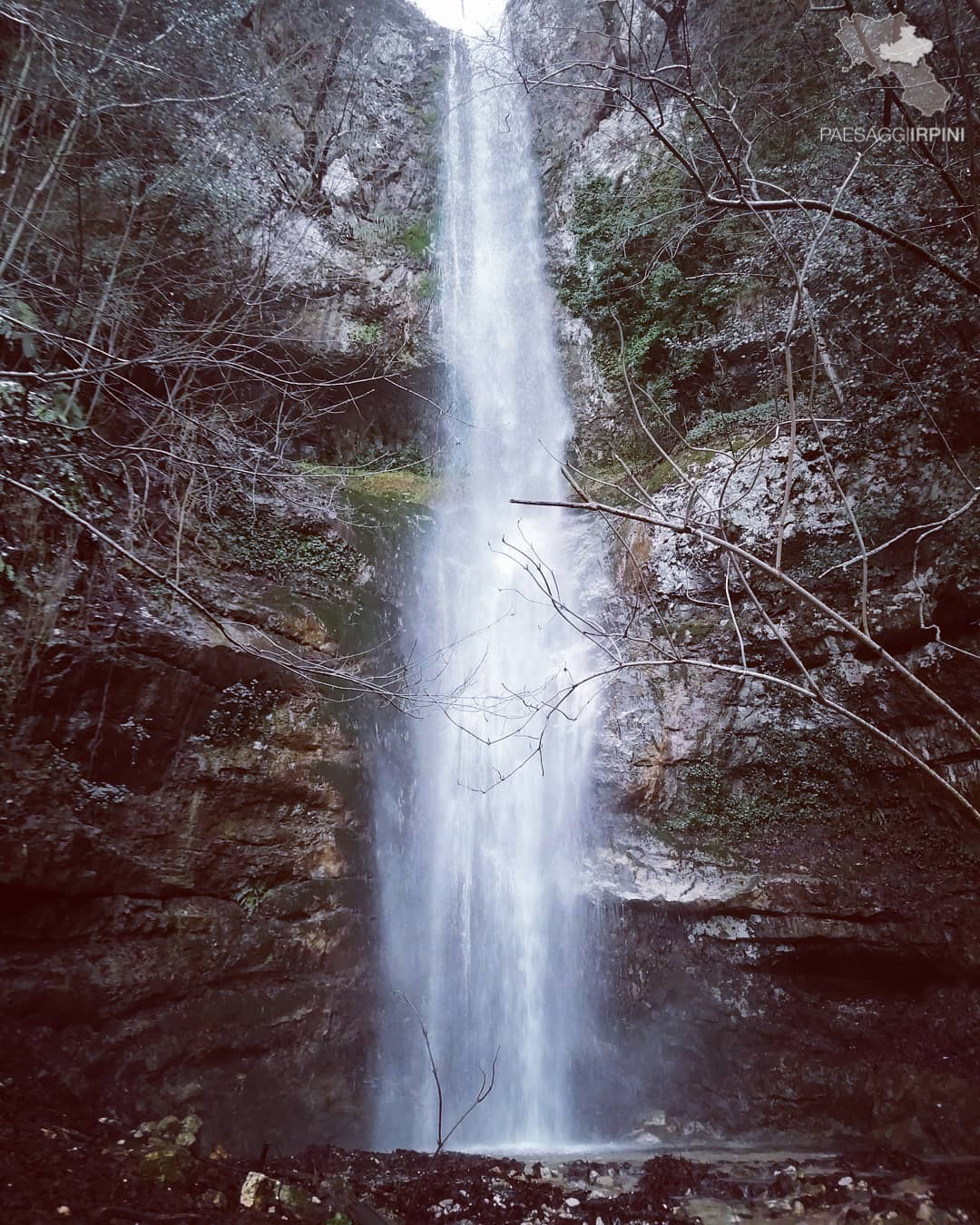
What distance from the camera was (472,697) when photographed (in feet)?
19.2

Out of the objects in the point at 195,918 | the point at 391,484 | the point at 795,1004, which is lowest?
the point at 795,1004

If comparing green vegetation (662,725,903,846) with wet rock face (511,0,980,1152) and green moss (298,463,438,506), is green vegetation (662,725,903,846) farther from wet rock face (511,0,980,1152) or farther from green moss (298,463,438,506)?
green moss (298,463,438,506)

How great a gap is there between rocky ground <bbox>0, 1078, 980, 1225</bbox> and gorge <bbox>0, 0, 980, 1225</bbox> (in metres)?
0.06

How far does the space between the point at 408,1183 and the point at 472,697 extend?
10.9 ft

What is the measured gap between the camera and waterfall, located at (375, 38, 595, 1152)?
6.41 m

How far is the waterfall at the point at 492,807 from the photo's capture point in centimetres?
641

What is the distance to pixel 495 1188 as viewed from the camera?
4637mm

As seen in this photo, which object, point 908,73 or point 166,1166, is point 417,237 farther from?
point 166,1166

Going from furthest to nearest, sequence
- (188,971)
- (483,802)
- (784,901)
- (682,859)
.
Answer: (483,802)
(682,859)
(784,901)
(188,971)

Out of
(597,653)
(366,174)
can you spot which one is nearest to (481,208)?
(366,174)

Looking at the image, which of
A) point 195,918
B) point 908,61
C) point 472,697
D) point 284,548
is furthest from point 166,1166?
point 908,61

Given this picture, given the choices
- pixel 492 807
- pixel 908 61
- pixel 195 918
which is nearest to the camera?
pixel 908 61

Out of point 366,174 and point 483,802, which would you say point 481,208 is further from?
point 483,802

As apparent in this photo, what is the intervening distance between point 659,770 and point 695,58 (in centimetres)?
921
